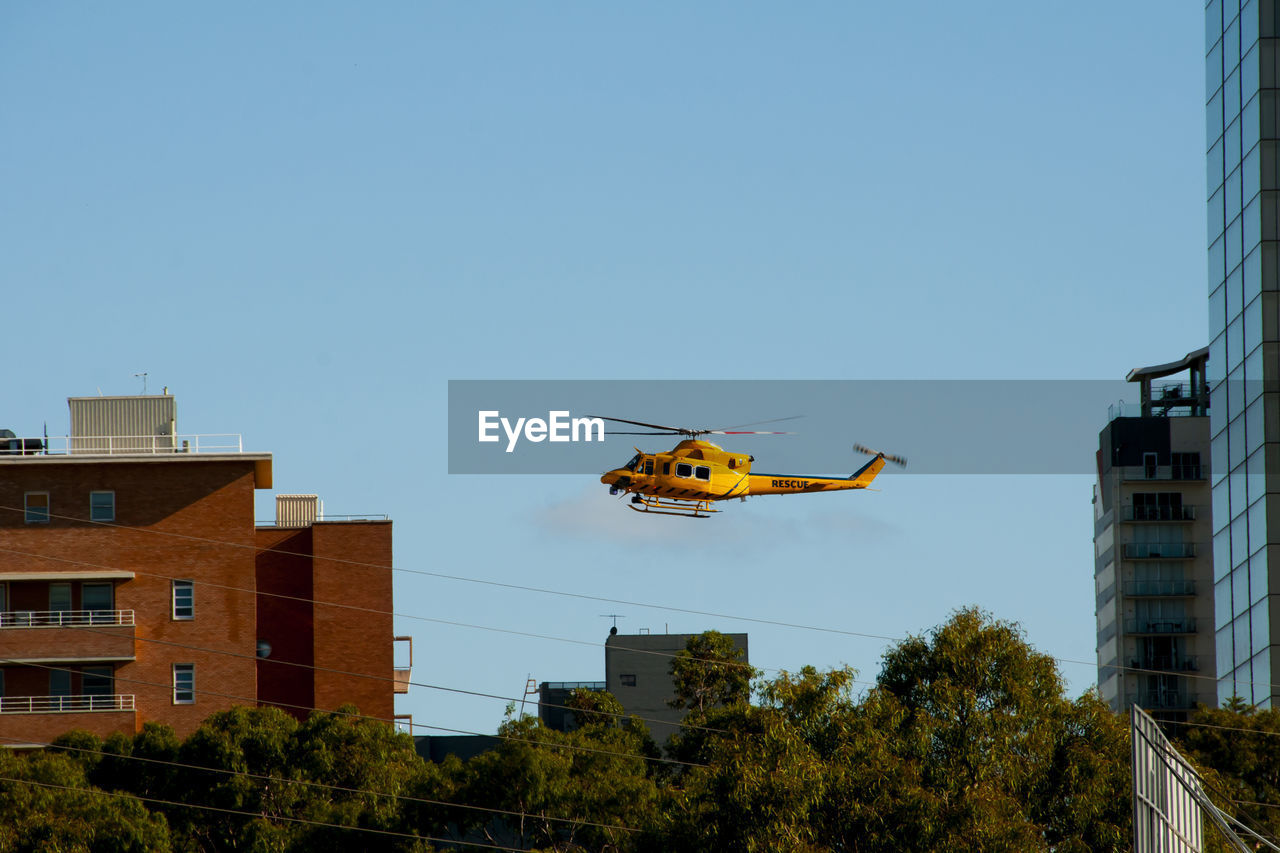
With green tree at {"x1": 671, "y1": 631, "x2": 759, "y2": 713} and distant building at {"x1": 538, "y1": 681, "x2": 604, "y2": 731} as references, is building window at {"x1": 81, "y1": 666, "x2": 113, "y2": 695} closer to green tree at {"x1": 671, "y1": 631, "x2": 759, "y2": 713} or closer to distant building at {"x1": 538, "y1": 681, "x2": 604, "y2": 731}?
green tree at {"x1": 671, "y1": 631, "x2": 759, "y2": 713}

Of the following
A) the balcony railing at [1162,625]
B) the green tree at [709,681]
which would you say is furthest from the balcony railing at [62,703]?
the balcony railing at [1162,625]

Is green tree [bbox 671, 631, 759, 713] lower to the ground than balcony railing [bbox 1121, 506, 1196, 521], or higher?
lower

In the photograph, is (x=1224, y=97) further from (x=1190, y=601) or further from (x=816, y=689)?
(x=1190, y=601)

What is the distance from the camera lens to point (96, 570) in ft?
304

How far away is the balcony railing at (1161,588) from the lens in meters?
147

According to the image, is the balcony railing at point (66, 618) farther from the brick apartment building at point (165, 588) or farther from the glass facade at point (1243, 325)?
the glass facade at point (1243, 325)

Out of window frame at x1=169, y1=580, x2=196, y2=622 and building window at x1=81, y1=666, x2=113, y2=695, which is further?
window frame at x1=169, y1=580, x2=196, y2=622

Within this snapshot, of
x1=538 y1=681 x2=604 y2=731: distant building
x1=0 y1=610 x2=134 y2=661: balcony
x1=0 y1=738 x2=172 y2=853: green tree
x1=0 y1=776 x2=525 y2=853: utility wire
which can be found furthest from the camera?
x1=538 y1=681 x2=604 y2=731: distant building

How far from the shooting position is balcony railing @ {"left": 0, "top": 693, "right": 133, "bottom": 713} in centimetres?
9012

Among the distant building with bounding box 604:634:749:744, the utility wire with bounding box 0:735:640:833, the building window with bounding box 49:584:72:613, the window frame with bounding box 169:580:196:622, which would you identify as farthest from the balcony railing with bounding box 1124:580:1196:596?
the utility wire with bounding box 0:735:640:833

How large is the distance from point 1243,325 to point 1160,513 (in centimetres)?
5848

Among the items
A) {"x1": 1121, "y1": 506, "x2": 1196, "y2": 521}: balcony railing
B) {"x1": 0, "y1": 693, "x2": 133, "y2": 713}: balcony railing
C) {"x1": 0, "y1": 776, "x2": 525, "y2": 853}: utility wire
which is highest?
{"x1": 1121, "y1": 506, "x2": 1196, "y2": 521}: balcony railing

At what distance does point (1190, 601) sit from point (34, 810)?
96446 millimetres

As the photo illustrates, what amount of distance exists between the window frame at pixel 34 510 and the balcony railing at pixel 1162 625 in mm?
79135
